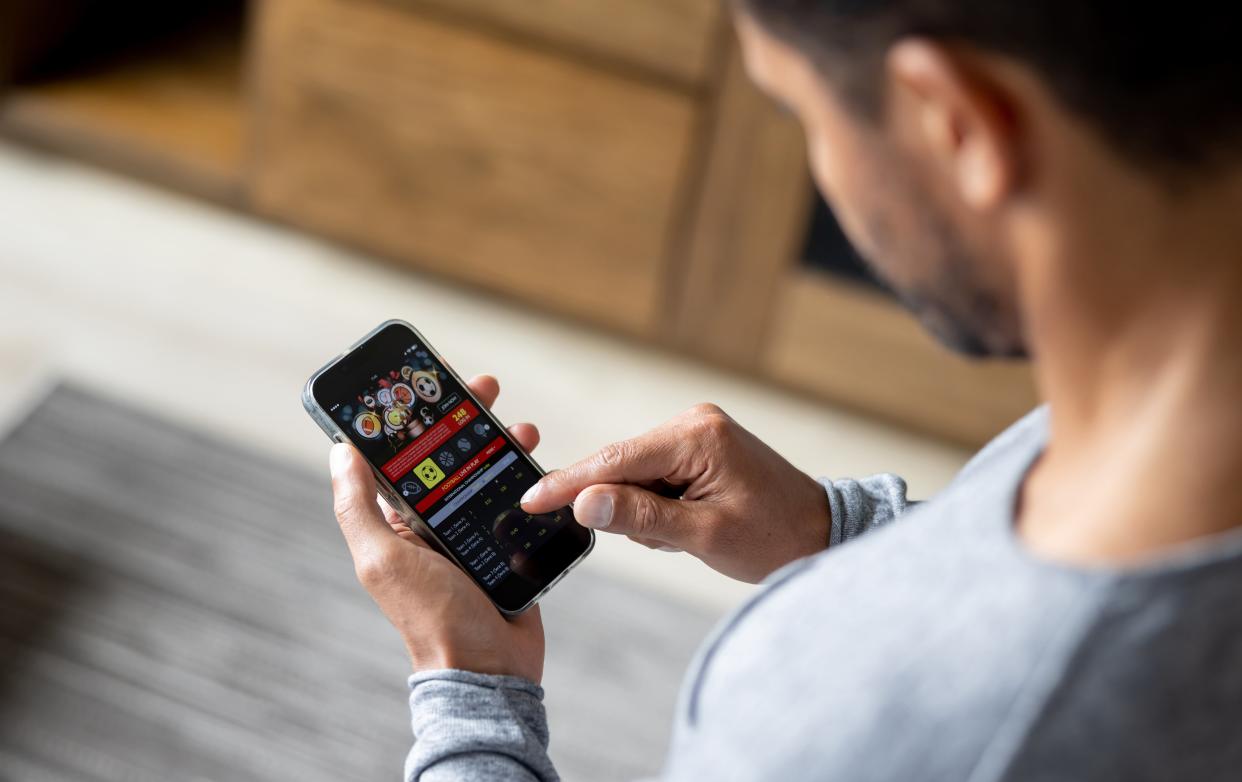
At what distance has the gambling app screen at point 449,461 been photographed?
2.93 ft

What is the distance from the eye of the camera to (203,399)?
1.75 m

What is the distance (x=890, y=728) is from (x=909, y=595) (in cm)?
5

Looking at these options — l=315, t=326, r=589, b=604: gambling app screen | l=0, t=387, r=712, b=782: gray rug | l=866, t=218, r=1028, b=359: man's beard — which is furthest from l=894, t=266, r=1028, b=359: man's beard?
l=0, t=387, r=712, b=782: gray rug

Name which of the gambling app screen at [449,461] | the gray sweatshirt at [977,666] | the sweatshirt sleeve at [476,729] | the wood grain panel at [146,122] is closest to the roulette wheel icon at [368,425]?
the gambling app screen at [449,461]

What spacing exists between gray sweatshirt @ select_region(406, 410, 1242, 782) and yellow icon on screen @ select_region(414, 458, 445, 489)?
0.38 metres

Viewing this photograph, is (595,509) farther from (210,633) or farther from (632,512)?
(210,633)

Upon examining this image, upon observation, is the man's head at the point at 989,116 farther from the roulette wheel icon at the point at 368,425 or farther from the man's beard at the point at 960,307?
the roulette wheel icon at the point at 368,425

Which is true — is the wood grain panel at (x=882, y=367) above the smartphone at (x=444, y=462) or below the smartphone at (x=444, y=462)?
below

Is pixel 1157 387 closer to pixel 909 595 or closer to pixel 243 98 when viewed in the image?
pixel 909 595

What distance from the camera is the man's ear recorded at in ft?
1.48

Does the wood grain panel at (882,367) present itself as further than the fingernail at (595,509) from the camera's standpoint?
Yes

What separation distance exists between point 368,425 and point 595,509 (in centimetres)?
16

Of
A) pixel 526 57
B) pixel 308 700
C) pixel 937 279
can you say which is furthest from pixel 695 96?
pixel 937 279

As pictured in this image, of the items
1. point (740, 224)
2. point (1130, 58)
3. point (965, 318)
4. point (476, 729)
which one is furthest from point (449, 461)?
point (740, 224)
